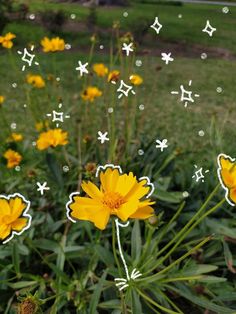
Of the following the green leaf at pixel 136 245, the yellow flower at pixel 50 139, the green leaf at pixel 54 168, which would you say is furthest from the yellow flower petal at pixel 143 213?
the green leaf at pixel 54 168

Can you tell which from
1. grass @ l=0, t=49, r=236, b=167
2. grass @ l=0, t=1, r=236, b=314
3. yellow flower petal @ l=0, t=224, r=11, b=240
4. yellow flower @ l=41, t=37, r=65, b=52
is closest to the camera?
yellow flower petal @ l=0, t=224, r=11, b=240

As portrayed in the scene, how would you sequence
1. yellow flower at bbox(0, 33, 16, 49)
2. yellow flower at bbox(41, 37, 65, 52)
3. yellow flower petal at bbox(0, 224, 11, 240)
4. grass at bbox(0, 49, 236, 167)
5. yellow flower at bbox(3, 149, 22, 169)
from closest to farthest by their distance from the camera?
yellow flower petal at bbox(0, 224, 11, 240) < yellow flower at bbox(0, 33, 16, 49) < yellow flower at bbox(41, 37, 65, 52) < yellow flower at bbox(3, 149, 22, 169) < grass at bbox(0, 49, 236, 167)

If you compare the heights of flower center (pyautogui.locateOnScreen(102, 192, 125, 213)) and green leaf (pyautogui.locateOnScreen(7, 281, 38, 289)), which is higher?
flower center (pyautogui.locateOnScreen(102, 192, 125, 213))

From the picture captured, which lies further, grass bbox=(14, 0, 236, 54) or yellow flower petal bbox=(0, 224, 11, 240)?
grass bbox=(14, 0, 236, 54)

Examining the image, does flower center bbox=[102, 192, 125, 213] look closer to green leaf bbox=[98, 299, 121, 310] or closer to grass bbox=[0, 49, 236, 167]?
green leaf bbox=[98, 299, 121, 310]

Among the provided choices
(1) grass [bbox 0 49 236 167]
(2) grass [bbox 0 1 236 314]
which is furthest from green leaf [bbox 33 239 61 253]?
(1) grass [bbox 0 49 236 167]

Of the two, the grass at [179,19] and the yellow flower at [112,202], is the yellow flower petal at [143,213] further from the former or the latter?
the grass at [179,19]

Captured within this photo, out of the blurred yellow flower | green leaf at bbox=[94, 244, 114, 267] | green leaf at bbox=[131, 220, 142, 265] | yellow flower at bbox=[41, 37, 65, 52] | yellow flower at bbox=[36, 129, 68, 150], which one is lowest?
green leaf at bbox=[94, 244, 114, 267]

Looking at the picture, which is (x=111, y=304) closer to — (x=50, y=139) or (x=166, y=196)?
(x=166, y=196)

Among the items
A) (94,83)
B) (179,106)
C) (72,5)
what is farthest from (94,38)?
(94,83)
